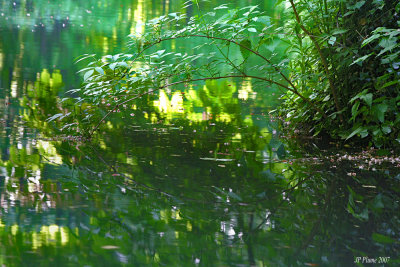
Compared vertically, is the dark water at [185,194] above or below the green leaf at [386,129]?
below

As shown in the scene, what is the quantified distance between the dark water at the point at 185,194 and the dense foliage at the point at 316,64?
0.82 ft

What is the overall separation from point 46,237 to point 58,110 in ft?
9.52

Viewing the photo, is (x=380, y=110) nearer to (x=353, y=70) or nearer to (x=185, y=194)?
(x=353, y=70)

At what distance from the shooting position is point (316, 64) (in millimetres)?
4262

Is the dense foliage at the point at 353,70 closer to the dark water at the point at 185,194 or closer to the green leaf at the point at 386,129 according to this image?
the green leaf at the point at 386,129

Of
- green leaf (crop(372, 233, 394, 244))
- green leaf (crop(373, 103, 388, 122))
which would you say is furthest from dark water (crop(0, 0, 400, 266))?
green leaf (crop(373, 103, 388, 122))

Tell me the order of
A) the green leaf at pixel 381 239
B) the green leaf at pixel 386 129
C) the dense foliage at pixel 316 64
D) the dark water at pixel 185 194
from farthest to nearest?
the green leaf at pixel 386 129
the dense foliage at pixel 316 64
the green leaf at pixel 381 239
the dark water at pixel 185 194

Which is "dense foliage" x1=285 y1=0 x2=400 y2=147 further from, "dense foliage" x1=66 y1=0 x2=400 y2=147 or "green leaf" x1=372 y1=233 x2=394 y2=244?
"green leaf" x1=372 y1=233 x2=394 y2=244

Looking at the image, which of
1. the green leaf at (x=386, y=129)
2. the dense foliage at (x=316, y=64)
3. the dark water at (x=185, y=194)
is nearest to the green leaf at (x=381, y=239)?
the dark water at (x=185, y=194)

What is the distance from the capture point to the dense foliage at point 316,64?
3.32m

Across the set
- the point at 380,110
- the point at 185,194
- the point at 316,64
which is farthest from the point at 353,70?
the point at 185,194

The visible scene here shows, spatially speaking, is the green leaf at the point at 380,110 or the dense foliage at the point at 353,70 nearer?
the green leaf at the point at 380,110

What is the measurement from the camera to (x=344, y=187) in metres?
2.75

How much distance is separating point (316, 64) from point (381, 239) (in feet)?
8.07
